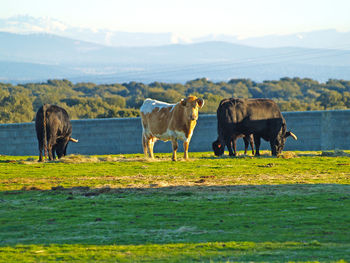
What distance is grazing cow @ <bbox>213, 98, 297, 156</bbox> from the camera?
84.4 ft

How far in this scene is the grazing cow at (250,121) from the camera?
84.4ft

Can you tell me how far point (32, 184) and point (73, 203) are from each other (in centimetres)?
377

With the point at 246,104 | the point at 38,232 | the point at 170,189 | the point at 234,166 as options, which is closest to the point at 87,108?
the point at 246,104

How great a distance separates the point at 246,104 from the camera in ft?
85.7

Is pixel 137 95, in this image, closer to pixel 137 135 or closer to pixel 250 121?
pixel 137 135

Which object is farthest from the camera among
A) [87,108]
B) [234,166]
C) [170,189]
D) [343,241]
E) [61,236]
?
[87,108]

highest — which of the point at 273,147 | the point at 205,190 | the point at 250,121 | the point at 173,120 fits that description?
the point at 173,120

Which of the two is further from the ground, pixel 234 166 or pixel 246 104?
pixel 246 104

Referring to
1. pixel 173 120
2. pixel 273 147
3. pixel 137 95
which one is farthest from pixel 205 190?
pixel 137 95

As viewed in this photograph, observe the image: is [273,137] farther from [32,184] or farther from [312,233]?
[312,233]

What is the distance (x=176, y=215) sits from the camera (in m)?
12.4

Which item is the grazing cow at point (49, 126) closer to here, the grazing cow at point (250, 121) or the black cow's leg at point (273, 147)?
the grazing cow at point (250, 121)

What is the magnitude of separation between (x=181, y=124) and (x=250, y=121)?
342 cm

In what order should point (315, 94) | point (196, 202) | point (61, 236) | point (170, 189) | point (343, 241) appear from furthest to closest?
point (315, 94)
point (170, 189)
point (196, 202)
point (61, 236)
point (343, 241)
